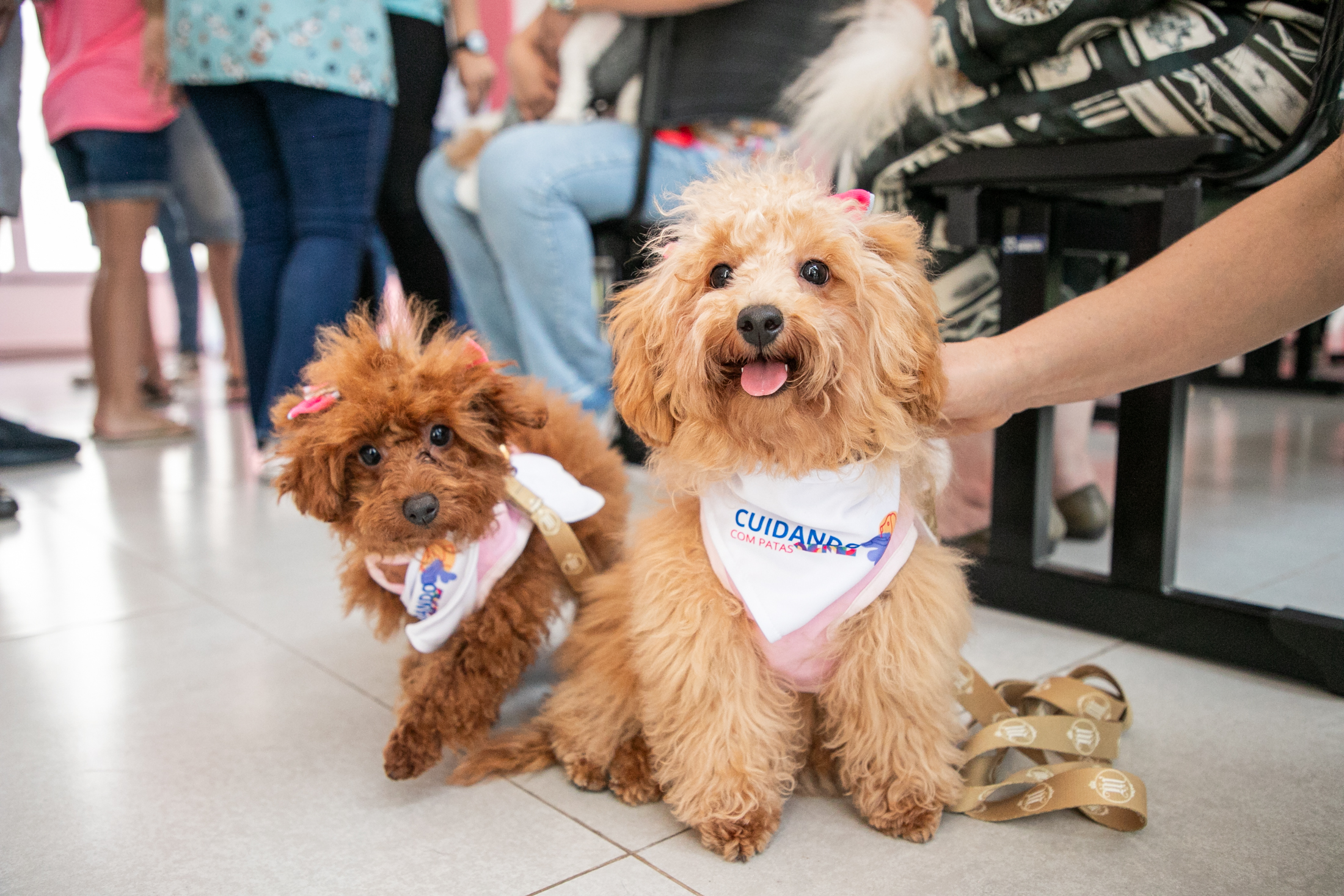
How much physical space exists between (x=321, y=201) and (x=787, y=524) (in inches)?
73.9

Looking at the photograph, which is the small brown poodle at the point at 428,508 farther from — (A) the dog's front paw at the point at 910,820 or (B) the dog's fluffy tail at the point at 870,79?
(B) the dog's fluffy tail at the point at 870,79

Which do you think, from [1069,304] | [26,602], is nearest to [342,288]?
[26,602]

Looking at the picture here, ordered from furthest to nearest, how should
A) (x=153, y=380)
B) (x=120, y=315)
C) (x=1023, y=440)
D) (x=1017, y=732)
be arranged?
1. (x=153, y=380)
2. (x=120, y=315)
3. (x=1023, y=440)
4. (x=1017, y=732)

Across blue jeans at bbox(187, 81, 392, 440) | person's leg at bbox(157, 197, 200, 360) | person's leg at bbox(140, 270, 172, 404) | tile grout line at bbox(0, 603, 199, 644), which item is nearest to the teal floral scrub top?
blue jeans at bbox(187, 81, 392, 440)

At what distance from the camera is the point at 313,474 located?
→ 3.76 ft

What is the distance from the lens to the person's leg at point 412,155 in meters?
2.68

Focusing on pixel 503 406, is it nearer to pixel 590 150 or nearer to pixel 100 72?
pixel 590 150

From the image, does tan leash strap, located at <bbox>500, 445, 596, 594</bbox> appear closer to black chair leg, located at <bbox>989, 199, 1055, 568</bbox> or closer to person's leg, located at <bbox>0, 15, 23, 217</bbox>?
black chair leg, located at <bbox>989, 199, 1055, 568</bbox>

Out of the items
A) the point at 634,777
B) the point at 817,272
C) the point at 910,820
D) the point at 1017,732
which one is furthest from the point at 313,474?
the point at 1017,732

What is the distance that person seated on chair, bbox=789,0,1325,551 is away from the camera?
138 centimetres

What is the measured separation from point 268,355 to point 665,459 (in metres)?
2.02

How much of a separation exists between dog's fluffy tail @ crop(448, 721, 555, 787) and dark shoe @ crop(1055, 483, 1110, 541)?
1449 millimetres

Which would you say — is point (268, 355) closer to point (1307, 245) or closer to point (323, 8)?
point (323, 8)

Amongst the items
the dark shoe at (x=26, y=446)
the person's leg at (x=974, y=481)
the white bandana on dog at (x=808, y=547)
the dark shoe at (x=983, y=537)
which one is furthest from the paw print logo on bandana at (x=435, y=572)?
the dark shoe at (x=26, y=446)
